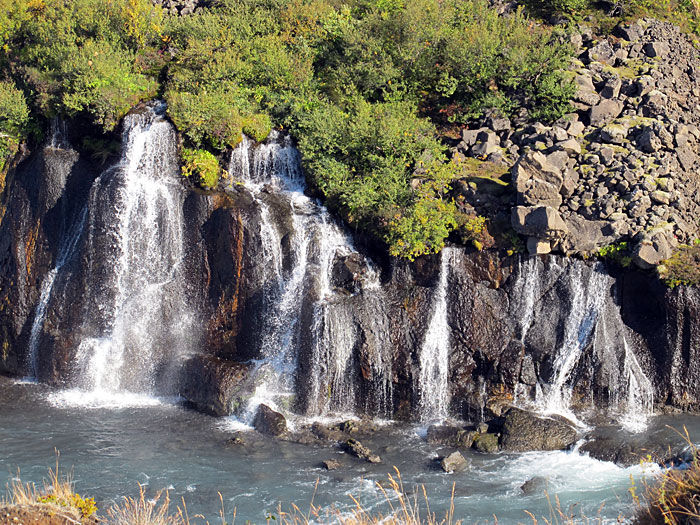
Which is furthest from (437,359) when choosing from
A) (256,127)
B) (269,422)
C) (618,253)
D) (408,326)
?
(256,127)

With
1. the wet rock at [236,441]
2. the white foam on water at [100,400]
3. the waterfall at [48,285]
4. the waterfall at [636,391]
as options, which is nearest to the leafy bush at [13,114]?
the waterfall at [48,285]

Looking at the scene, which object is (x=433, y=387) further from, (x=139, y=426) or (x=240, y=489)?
(x=139, y=426)

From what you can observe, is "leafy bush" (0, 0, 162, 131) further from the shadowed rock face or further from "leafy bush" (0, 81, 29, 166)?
the shadowed rock face

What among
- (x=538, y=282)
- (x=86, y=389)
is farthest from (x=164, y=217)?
(x=538, y=282)

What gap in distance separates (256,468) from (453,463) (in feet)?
13.9

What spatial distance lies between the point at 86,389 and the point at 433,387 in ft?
31.1

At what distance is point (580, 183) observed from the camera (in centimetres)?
1895

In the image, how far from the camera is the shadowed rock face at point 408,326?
17594 mm

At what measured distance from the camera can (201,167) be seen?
2047 centimetres

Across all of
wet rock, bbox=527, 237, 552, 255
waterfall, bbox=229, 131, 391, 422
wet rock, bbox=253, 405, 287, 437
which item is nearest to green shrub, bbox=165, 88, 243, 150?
waterfall, bbox=229, 131, 391, 422

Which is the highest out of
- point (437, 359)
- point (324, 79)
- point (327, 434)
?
point (324, 79)

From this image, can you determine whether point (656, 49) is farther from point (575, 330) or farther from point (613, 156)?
point (575, 330)

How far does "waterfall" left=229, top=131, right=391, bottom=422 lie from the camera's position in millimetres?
17797

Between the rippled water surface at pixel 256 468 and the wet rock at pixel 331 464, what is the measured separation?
0.56 feet
